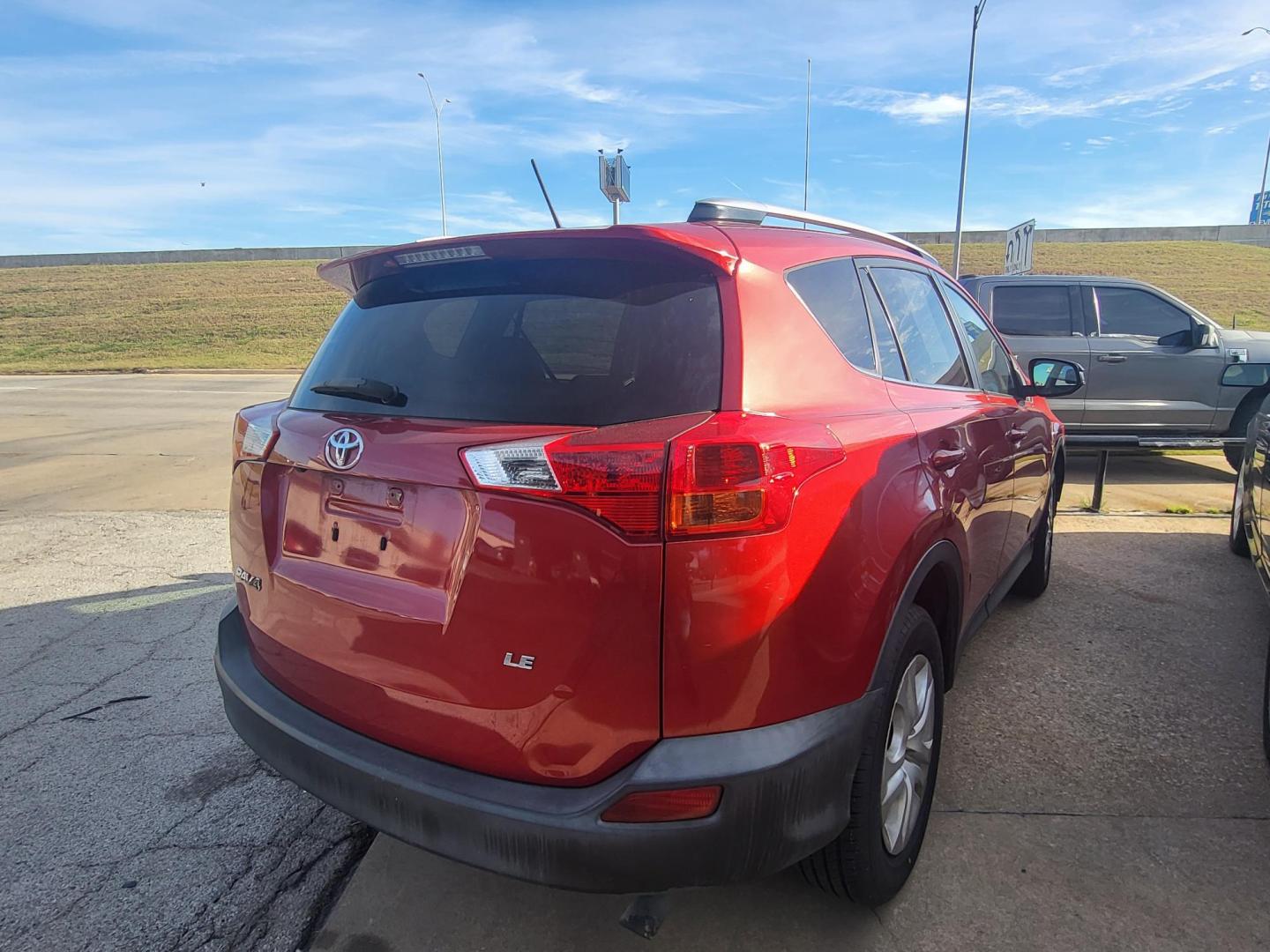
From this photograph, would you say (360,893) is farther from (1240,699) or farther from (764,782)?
(1240,699)

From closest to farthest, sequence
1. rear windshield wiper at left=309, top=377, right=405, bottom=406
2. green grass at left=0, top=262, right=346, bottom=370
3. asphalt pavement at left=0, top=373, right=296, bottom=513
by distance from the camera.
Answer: rear windshield wiper at left=309, top=377, right=405, bottom=406
asphalt pavement at left=0, top=373, right=296, bottom=513
green grass at left=0, top=262, right=346, bottom=370

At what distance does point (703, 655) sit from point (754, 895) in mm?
1053

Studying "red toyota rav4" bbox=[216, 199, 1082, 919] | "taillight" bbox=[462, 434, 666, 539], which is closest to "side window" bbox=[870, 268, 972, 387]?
"red toyota rav4" bbox=[216, 199, 1082, 919]

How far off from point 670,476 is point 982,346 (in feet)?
8.43

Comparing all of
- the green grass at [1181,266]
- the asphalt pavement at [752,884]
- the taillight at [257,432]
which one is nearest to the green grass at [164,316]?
the asphalt pavement at [752,884]

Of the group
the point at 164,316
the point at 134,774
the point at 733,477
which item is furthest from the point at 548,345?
the point at 164,316

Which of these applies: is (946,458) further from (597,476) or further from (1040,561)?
(1040,561)

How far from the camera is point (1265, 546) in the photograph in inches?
152

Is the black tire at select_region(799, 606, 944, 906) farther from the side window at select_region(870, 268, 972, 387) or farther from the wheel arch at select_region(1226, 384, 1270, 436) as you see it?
the wheel arch at select_region(1226, 384, 1270, 436)

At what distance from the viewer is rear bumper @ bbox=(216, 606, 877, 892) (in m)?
1.64

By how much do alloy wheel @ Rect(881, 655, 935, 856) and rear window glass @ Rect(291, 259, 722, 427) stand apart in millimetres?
1009

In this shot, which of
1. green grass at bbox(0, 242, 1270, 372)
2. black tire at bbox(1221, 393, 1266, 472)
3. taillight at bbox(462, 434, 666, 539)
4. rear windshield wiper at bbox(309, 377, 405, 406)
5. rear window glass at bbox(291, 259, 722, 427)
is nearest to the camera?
taillight at bbox(462, 434, 666, 539)

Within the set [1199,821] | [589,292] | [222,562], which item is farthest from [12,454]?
[1199,821]

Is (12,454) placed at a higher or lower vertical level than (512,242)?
lower
